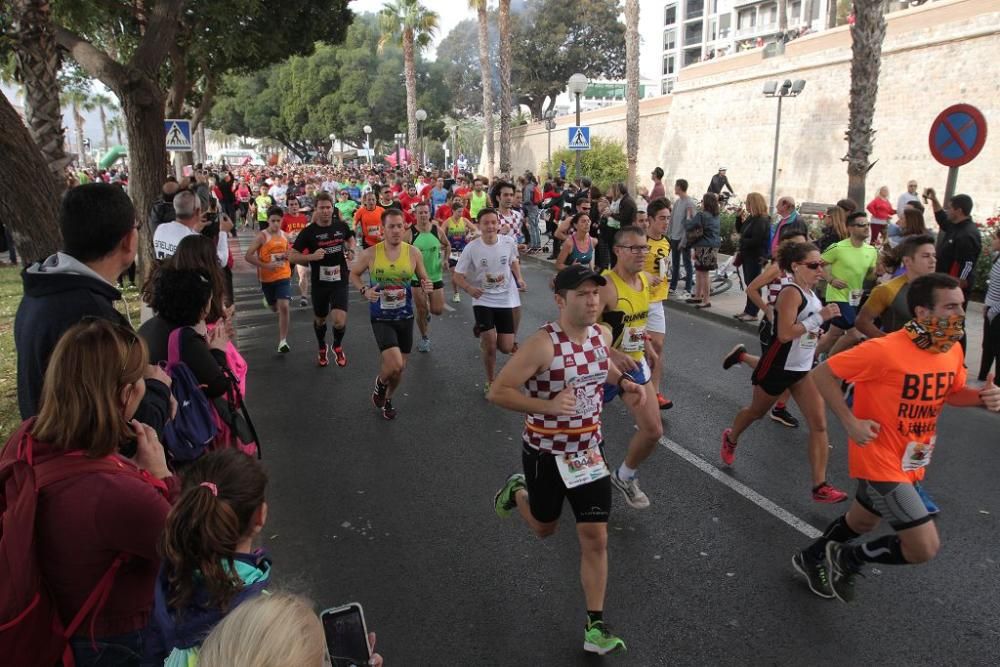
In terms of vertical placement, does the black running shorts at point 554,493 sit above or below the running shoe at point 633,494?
above

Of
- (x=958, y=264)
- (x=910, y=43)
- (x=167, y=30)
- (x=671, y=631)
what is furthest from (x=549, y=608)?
(x=910, y=43)

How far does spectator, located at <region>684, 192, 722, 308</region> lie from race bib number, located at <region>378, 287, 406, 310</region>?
6576 mm

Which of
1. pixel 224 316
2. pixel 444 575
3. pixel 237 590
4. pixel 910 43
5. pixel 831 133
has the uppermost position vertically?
pixel 910 43

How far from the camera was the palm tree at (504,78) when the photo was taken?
28.9 metres

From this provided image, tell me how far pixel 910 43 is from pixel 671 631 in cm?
2488

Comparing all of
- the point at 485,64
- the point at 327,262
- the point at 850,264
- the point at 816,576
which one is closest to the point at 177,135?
the point at 327,262

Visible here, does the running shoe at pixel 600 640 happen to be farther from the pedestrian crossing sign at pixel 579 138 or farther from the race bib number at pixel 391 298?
the pedestrian crossing sign at pixel 579 138

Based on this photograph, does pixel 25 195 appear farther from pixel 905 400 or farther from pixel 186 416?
pixel 905 400

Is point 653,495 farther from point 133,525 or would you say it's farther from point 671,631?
point 133,525

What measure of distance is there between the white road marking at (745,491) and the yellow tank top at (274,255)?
569cm

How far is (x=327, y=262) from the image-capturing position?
29.5 feet

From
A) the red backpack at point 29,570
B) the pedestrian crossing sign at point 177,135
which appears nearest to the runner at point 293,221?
the pedestrian crossing sign at point 177,135

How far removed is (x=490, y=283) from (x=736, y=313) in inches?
217

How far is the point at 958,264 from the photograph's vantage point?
8344 mm
